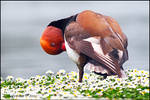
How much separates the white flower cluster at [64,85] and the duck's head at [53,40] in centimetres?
81

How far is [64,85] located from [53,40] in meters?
1.44

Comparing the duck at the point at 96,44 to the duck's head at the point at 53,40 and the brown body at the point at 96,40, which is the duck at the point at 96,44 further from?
the duck's head at the point at 53,40

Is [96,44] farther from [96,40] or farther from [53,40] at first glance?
[53,40]

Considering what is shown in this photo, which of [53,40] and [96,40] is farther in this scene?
[53,40]

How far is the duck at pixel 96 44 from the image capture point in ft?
30.7

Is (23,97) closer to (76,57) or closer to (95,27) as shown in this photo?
(76,57)

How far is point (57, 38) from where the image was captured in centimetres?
1042

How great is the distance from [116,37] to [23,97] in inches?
106

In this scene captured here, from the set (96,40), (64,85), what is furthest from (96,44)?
(64,85)

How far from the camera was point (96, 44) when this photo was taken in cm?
948

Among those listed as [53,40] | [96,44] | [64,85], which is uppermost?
[53,40]

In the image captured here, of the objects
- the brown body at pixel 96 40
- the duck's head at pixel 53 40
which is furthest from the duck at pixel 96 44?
the duck's head at pixel 53 40

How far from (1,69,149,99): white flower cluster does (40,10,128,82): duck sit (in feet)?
1.09

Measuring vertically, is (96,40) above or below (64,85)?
above
